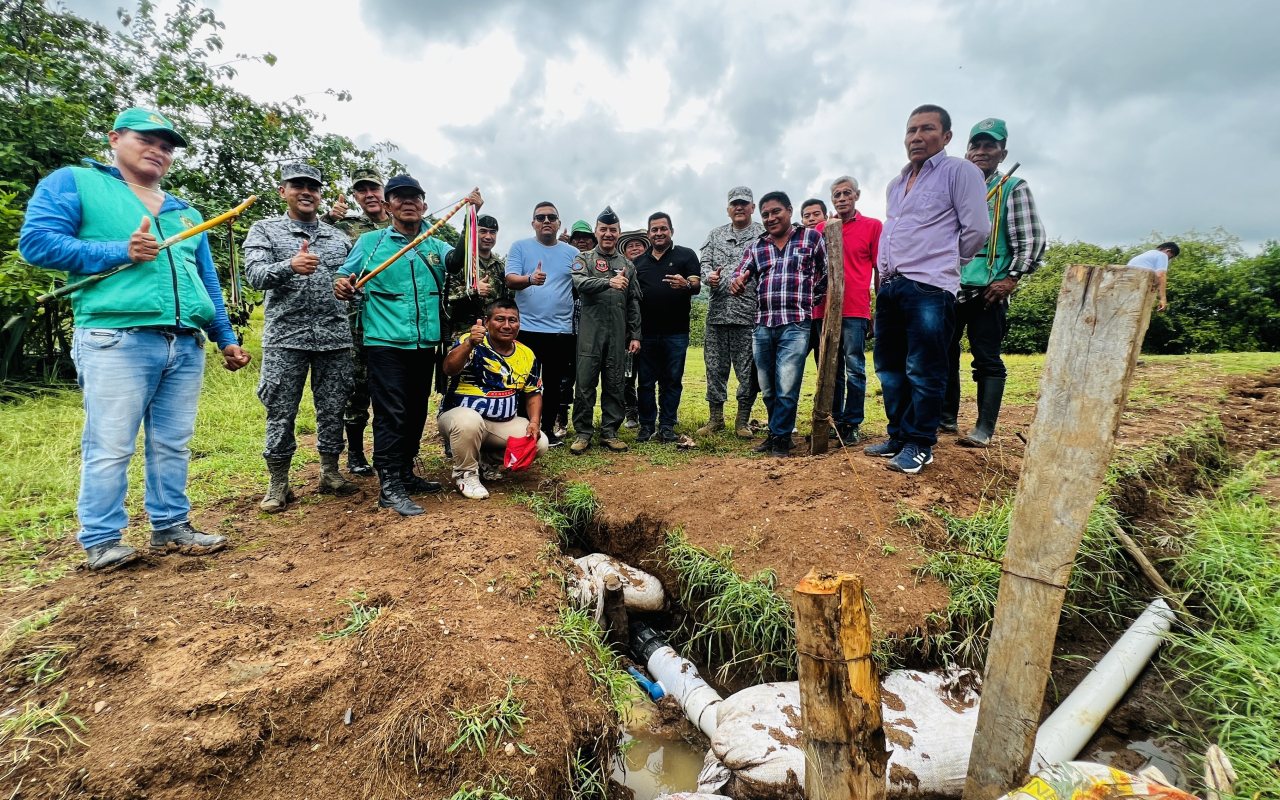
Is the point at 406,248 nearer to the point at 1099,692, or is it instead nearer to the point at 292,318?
the point at 292,318

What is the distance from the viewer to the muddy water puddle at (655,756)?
2.66 m

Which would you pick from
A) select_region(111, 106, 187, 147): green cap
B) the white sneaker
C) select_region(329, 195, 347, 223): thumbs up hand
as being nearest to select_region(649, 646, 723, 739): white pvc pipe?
the white sneaker

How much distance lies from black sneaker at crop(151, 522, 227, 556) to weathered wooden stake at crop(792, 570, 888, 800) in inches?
129

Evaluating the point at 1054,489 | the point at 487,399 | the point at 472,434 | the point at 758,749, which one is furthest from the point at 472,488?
the point at 1054,489

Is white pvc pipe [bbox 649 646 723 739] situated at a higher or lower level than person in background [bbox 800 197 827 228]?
lower

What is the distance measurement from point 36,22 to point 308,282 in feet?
28.2

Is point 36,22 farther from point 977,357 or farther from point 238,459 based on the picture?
point 977,357

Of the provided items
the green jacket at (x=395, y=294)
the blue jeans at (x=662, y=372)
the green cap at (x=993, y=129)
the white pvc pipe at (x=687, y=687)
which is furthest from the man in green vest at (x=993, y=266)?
the green jacket at (x=395, y=294)

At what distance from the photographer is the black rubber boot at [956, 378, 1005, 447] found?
14.4ft

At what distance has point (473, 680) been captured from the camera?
2.25 metres

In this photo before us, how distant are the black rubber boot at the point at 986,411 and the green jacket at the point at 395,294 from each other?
423 centimetres

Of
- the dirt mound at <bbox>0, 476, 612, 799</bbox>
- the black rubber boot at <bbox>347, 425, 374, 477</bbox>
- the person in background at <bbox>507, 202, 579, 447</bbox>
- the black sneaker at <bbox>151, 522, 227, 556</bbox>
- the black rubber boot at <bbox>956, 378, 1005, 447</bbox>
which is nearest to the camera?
the dirt mound at <bbox>0, 476, 612, 799</bbox>

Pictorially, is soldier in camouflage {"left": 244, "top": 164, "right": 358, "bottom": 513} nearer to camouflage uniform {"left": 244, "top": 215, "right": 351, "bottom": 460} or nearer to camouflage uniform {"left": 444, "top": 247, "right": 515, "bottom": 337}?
camouflage uniform {"left": 244, "top": 215, "right": 351, "bottom": 460}

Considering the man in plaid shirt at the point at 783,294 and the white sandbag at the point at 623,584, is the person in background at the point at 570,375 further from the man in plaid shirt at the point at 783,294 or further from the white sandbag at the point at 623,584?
the white sandbag at the point at 623,584
